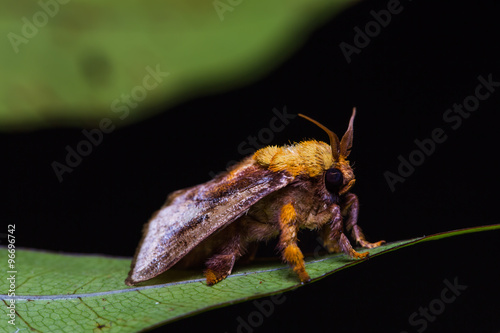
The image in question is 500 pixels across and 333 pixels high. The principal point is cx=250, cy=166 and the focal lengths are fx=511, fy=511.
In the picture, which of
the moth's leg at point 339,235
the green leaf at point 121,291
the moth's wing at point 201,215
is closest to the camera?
the green leaf at point 121,291

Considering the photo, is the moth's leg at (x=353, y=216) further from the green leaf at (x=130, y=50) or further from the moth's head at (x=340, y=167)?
the green leaf at (x=130, y=50)

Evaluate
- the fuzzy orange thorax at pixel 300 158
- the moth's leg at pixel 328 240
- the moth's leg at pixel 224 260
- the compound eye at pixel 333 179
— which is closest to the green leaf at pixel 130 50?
the fuzzy orange thorax at pixel 300 158

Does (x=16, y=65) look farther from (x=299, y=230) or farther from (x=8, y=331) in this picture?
(x=299, y=230)

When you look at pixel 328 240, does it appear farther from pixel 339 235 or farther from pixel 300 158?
pixel 300 158

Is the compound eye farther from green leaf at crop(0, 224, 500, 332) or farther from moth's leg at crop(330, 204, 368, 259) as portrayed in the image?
green leaf at crop(0, 224, 500, 332)

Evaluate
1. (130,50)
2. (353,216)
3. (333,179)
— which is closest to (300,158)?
(333,179)

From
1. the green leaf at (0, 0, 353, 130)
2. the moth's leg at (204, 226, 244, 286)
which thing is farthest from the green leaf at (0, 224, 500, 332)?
the green leaf at (0, 0, 353, 130)
